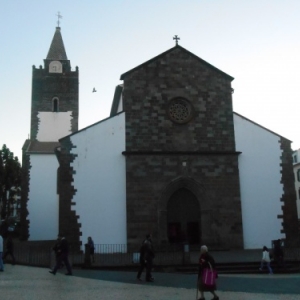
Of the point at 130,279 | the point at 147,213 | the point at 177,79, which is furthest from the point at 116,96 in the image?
the point at 130,279

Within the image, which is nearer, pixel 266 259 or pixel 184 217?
pixel 266 259

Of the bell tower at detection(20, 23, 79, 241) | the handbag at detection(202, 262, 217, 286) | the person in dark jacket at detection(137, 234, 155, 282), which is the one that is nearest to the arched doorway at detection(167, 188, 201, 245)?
the person in dark jacket at detection(137, 234, 155, 282)

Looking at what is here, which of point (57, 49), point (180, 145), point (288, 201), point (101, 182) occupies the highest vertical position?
point (57, 49)

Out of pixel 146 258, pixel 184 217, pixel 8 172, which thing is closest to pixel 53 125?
pixel 8 172

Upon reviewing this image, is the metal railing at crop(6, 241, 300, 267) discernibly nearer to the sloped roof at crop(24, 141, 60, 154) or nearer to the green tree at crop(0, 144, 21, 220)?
the sloped roof at crop(24, 141, 60, 154)

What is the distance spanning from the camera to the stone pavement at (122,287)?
10570 mm

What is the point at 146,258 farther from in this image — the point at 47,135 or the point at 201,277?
the point at 47,135

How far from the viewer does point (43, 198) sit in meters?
39.5

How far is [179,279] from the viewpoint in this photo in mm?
14523

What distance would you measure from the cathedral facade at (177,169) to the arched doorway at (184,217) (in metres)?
0.06

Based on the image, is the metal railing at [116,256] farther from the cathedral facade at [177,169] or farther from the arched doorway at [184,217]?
the arched doorway at [184,217]

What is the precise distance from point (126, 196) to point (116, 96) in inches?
355

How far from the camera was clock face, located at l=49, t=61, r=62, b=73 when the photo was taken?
Result: 44.2m

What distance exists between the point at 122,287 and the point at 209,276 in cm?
311
